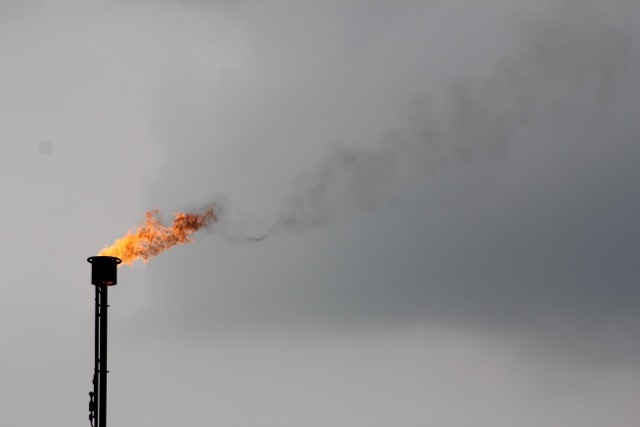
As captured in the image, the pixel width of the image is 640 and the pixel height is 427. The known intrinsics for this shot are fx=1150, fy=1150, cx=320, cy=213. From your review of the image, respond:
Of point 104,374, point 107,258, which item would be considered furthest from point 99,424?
point 107,258

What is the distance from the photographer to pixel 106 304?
97.8ft

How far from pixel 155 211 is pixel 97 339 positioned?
707 centimetres

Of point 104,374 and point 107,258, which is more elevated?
point 107,258

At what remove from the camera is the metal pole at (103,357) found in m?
28.9

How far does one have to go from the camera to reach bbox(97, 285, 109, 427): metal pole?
2889 cm

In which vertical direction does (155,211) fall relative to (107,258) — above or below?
above

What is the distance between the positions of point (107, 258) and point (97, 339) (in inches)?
82.7

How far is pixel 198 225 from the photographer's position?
3684 centimetres

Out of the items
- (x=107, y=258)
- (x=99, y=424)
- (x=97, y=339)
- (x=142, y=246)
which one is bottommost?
(x=99, y=424)

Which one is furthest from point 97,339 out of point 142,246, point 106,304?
point 142,246

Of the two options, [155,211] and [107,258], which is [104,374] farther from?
[155,211]

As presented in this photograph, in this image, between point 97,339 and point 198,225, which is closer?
point 97,339

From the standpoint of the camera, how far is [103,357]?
29.5m

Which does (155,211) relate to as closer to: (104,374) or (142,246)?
(142,246)
